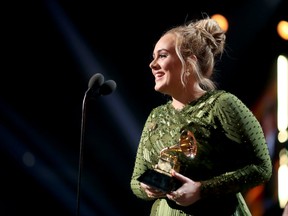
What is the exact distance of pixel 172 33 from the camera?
177cm

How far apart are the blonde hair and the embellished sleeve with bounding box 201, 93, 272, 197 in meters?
0.22

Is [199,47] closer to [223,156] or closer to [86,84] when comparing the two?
[223,156]

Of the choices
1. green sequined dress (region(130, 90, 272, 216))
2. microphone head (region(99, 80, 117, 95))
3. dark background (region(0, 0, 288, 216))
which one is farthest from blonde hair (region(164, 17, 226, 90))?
dark background (region(0, 0, 288, 216))

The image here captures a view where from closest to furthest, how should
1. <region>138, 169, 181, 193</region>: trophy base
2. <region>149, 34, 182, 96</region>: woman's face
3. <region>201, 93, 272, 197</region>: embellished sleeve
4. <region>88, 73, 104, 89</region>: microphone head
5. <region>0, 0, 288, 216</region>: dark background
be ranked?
<region>138, 169, 181, 193</region>: trophy base → <region>201, 93, 272, 197</region>: embellished sleeve → <region>149, 34, 182, 96</region>: woman's face → <region>88, 73, 104, 89</region>: microphone head → <region>0, 0, 288, 216</region>: dark background

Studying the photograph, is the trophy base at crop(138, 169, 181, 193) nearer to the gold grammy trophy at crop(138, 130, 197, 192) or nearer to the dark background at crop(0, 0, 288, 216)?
the gold grammy trophy at crop(138, 130, 197, 192)

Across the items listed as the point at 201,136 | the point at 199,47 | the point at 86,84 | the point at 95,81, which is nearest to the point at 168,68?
the point at 199,47

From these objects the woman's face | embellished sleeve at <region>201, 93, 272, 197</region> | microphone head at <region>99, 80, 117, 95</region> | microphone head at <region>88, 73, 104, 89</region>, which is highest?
microphone head at <region>88, 73, 104, 89</region>

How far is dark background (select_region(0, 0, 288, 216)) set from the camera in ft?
13.2

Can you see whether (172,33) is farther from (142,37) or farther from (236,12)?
(236,12)

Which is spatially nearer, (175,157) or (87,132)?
(175,157)

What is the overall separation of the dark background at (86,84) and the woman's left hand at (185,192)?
2.76m

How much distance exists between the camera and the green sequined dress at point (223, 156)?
148 cm

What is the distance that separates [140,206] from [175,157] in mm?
2792

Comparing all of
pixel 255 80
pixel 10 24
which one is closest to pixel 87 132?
pixel 10 24
